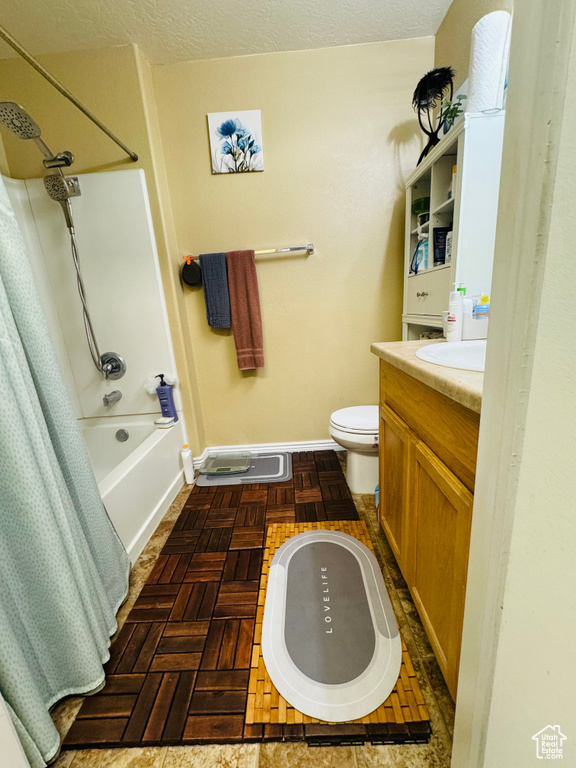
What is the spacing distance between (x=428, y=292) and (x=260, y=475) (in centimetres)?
144

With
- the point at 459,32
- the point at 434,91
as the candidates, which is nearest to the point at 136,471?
the point at 434,91

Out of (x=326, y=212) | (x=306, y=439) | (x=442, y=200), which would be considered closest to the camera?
(x=442, y=200)

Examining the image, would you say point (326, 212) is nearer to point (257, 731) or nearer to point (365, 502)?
point (365, 502)

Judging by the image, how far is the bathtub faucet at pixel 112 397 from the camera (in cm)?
190

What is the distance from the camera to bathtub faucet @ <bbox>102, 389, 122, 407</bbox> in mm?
1900

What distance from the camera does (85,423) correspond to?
6.47 ft

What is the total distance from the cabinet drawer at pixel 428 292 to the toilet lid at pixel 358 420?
608 millimetres

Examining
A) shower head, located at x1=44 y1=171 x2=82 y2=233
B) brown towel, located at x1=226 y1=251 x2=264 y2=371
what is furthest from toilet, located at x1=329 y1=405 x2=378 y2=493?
shower head, located at x1=44 y1=171 x2=82 y2=233

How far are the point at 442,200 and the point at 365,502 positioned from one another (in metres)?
1.54

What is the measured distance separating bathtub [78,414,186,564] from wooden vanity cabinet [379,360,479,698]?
1134 millimetres

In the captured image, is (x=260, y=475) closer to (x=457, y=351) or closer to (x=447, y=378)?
(x=457, y=351)

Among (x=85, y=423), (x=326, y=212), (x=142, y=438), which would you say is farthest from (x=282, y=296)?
(x=85, y=423)

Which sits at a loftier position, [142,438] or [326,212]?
[326,212]

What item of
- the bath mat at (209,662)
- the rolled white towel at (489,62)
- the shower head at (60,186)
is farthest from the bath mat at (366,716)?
the shower head at (60,186)
